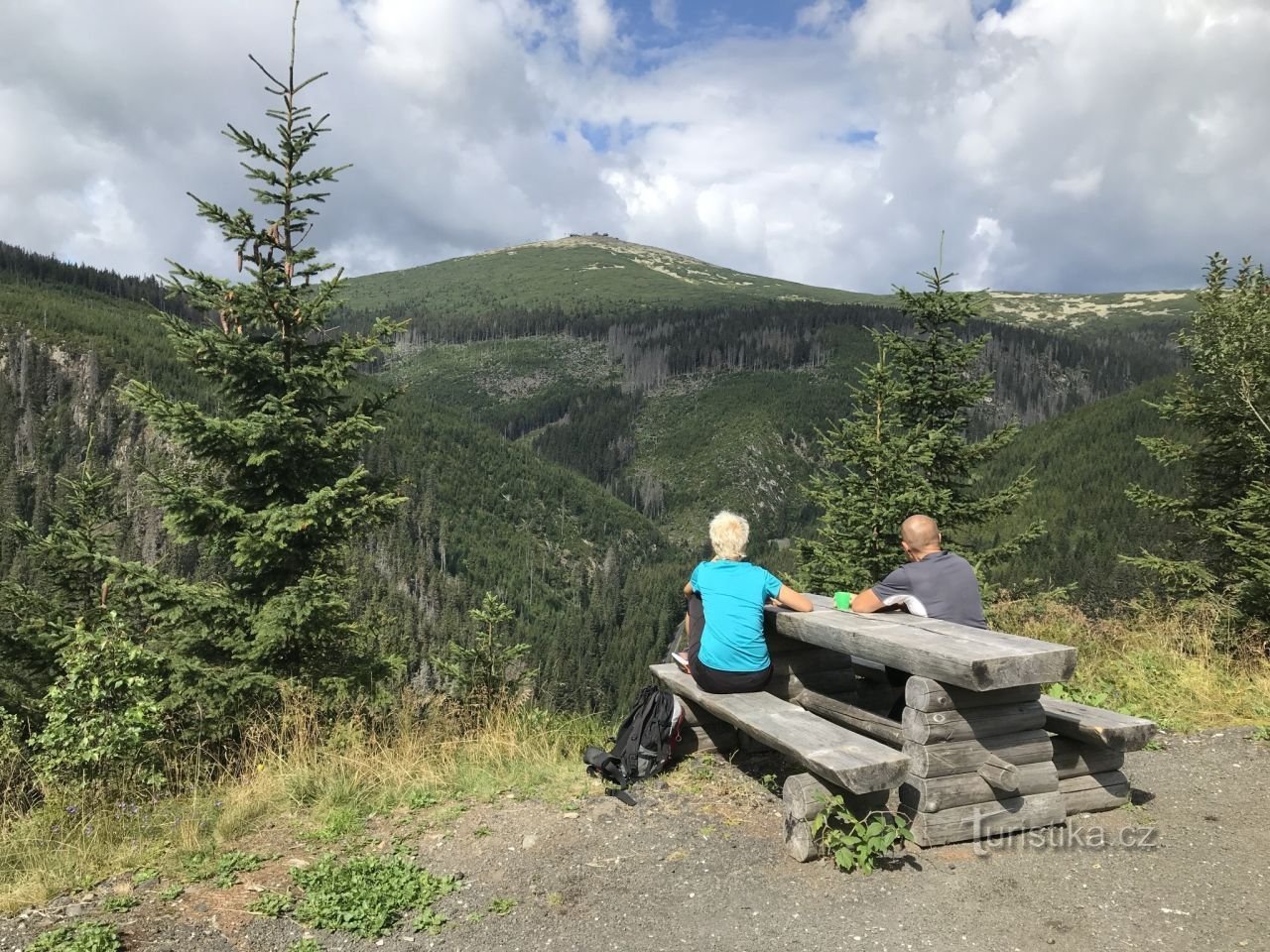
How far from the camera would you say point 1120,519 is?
4272 inches

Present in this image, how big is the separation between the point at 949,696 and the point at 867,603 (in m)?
1.26

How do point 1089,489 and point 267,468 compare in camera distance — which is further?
point 1089,489

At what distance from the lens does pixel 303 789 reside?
5352 millimetres

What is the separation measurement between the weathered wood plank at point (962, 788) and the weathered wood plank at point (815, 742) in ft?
1.12

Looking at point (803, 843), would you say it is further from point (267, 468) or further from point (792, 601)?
point (267, 468)

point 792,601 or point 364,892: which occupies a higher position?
point 792,601

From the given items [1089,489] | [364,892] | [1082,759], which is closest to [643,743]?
[364,892]

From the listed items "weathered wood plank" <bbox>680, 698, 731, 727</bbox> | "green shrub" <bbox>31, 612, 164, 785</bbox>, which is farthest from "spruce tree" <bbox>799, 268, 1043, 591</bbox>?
"green shrub" <bbox>31, 612, 164, 785</bbox>

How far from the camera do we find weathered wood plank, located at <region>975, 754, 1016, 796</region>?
13.8 ft

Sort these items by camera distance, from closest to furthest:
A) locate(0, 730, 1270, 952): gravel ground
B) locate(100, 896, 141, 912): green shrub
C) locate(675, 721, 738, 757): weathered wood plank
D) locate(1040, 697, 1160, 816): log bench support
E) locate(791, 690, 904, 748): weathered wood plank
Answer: locate(0, 730, 1270, 952): gravel ground → locate(100, 896, 141, 912): green shrub → locate(1040, 697, 1160, 816): log bench support → locate(791, 690, 904, 748): weathered wood plank → locate(675, 721, 738, 757): weathered wood plank

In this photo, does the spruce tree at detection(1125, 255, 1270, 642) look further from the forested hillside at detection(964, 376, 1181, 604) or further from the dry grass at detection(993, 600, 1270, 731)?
the forested hillside at detection(964, 376, 1181, 604)

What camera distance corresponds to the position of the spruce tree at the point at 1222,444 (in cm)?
1114

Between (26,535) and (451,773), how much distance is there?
9423 mm

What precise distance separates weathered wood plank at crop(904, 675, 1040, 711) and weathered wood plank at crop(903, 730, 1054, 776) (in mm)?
215
